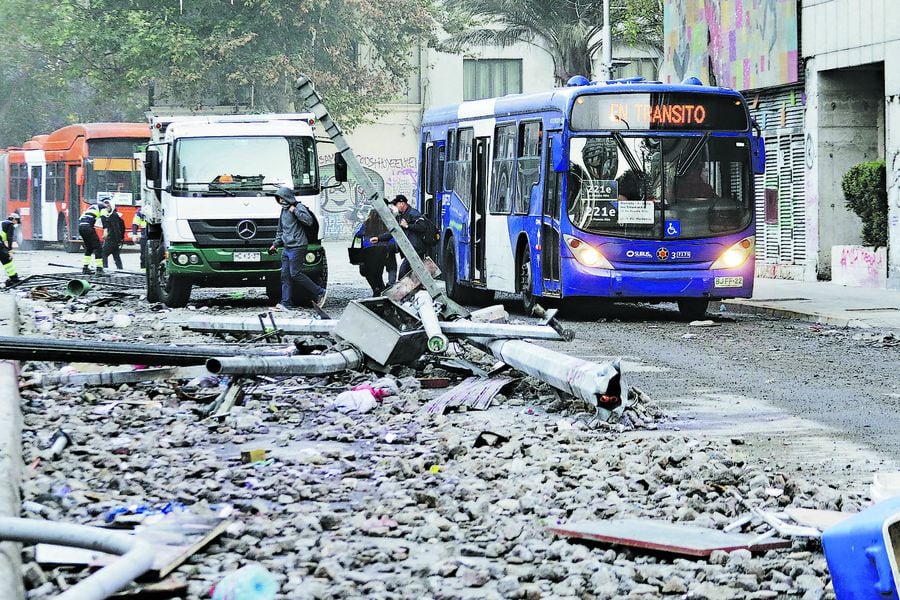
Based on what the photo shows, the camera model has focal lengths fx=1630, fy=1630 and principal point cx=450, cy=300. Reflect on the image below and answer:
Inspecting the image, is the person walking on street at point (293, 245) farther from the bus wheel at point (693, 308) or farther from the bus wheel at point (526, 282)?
the bus wheel at point (693, 308)

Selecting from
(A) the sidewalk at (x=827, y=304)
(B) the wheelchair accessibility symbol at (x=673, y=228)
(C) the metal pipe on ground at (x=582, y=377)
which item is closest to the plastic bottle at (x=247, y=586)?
(C) the metal pipe on ground at (x=582, y=377)

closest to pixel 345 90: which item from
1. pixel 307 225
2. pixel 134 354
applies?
pixel 307 225

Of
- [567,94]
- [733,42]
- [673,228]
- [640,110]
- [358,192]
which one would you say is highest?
[733,42]

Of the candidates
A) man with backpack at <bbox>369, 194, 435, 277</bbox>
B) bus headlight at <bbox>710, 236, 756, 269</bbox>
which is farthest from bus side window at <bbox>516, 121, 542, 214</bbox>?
bus headlight at <bbox>710, 236, 756, 269</bbox>

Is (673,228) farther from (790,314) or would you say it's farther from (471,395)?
(471,395)

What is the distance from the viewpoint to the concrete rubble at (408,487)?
6.18 meters

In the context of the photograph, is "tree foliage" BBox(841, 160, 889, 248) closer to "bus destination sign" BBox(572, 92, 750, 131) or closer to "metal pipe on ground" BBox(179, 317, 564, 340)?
"bus destination sign" BBox(572, 92, 750, 131)

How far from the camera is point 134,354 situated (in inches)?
474

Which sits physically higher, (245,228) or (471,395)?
(245,228)

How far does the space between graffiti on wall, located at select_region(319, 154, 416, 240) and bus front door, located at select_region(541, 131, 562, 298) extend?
41.3 metres

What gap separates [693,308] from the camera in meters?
20.6

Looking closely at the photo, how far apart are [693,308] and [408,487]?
1276 centimetres

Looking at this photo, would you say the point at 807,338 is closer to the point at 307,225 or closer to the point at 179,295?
the point at 307,225

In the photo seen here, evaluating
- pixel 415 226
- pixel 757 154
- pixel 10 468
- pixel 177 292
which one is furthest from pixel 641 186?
pixel 10 468
